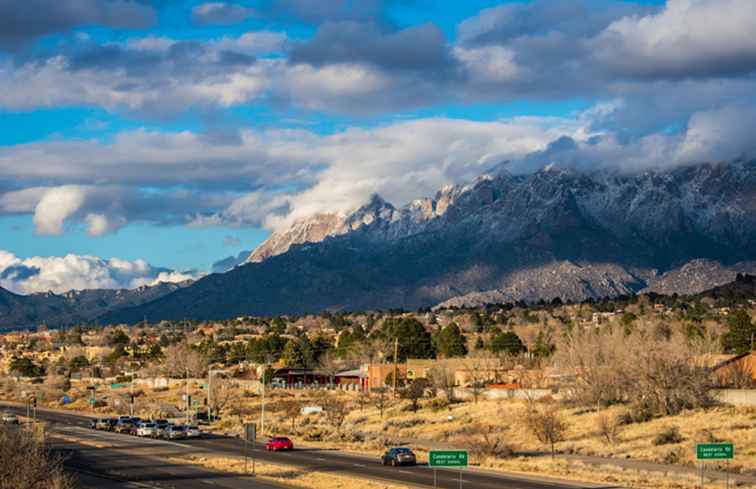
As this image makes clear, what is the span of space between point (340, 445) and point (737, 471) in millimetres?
29263

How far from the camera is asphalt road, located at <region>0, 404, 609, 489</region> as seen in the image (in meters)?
50.7

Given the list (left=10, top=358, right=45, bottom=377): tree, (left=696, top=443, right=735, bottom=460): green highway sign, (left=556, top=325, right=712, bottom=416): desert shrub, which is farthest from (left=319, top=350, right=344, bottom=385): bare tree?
(left=696, top=443, right=735, bottom=460): green highway sign

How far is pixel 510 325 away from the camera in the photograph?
7087 inches

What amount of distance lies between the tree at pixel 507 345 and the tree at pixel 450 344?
4.74m

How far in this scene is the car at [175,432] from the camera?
82938 millimetres

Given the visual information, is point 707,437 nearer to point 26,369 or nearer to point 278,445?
point 278,445

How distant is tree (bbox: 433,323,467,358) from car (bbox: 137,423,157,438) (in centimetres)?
6172

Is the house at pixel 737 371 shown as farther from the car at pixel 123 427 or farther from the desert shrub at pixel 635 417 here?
the car at pixel 123 427

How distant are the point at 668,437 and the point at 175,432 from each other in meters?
36.1

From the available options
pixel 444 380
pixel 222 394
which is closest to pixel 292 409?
pixel 444 380

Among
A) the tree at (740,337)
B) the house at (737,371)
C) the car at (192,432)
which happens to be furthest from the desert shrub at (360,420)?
the tree at (740,337)

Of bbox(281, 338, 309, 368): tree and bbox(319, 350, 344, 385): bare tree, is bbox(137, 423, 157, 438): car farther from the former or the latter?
bbox(281, 338, 309, 368): tree

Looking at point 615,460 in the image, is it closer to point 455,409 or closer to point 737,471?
point 737,471

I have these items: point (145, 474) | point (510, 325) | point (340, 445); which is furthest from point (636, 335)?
point (510, 325)
